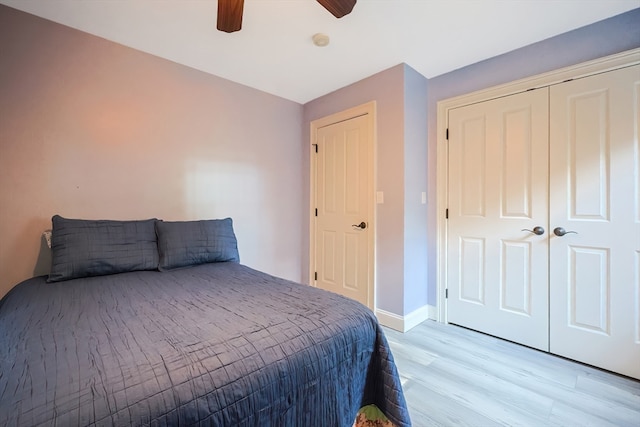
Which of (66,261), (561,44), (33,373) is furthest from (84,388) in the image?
(561,44)

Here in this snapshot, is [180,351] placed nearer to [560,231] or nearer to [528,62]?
[560,231]

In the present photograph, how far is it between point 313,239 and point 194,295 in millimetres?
2005

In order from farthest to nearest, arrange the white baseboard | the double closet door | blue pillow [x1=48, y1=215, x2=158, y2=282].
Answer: the white baseboard
the double closet door
blue pillow [x1=48, y1=215, x2=158, y2=282]

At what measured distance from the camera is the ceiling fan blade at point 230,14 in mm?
1433

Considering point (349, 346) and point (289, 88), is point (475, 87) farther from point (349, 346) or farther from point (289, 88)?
point (349, 346)

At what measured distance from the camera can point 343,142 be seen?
297cm

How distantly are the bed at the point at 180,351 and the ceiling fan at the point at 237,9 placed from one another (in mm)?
1489

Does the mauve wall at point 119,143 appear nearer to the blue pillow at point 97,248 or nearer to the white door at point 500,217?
the blue pillow at point 97,248

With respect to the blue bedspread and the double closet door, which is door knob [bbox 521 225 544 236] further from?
the blue bedspread

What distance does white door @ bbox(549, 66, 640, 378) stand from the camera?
1.78m

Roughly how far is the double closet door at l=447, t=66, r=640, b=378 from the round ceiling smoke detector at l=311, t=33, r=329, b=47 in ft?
4.32

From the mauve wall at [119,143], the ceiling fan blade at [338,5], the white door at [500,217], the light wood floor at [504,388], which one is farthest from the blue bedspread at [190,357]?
the white door at [500,217]

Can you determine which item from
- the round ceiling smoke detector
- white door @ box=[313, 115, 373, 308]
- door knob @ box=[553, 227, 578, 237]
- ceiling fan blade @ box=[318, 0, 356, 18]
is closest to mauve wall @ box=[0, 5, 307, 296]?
white door @ box=[313, 115, 373, 308]

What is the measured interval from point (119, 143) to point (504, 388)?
10.5ft
